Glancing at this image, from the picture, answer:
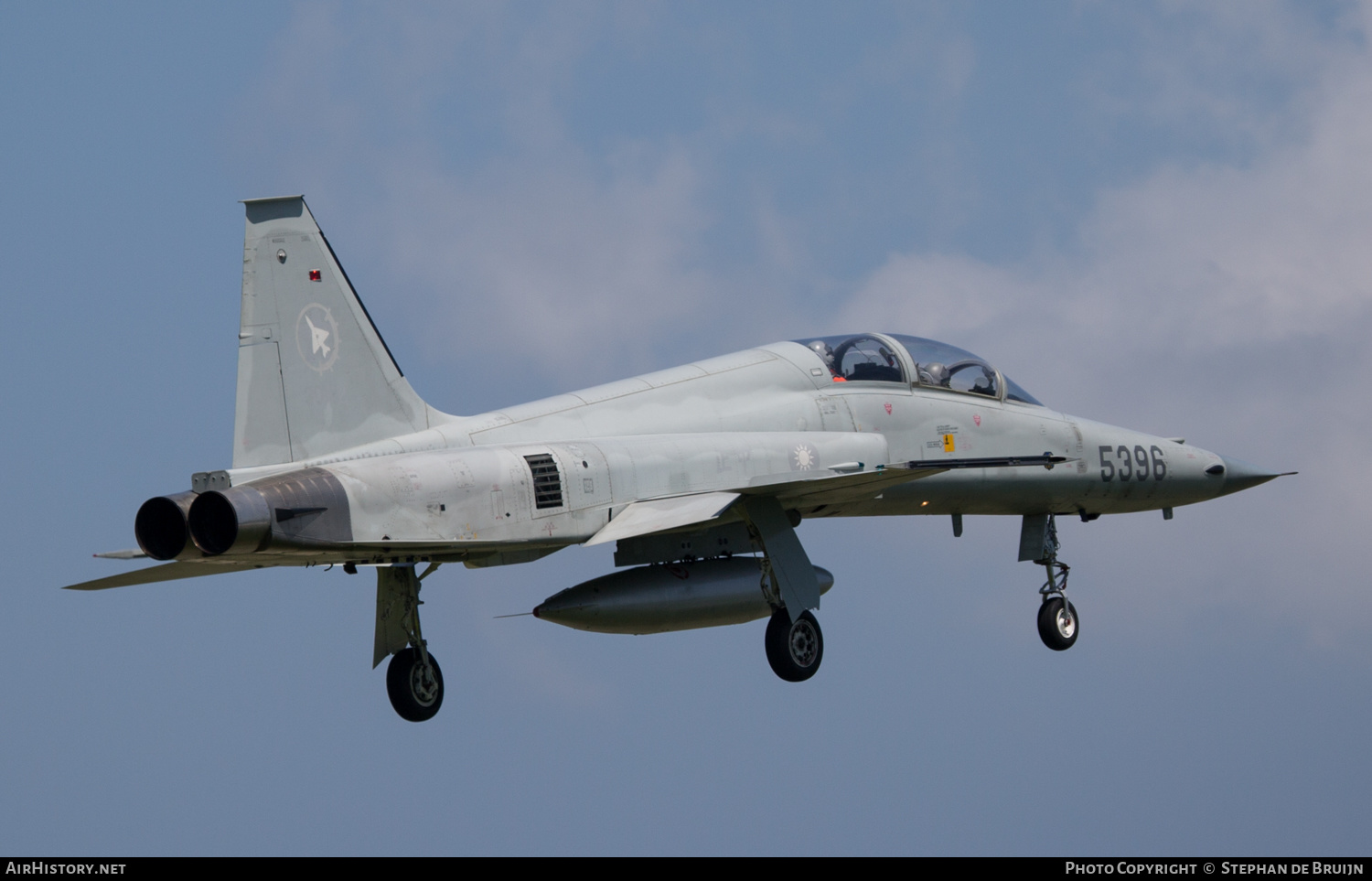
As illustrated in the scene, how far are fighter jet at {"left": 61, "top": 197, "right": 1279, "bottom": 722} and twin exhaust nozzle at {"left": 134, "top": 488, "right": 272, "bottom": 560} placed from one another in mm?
18

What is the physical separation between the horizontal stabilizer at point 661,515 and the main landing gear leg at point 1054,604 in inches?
243

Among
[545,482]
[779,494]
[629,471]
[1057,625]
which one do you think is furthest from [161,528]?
[1057,625]

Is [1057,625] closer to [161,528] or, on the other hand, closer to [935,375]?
[935,375]

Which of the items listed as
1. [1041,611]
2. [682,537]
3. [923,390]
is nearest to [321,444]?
[682,537]

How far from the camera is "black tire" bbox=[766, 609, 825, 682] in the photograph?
17516 millimetres

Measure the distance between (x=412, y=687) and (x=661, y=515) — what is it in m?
3.28

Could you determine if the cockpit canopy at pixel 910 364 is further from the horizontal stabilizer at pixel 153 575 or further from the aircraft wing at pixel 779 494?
the horizontal stabilizer at pixel 153 575

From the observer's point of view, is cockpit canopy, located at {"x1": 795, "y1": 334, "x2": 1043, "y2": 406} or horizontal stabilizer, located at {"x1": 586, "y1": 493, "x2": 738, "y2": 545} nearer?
horizontal stabilizer, located at {"x1": 586, "y1": 493, "x2": 738, "y2": 545}

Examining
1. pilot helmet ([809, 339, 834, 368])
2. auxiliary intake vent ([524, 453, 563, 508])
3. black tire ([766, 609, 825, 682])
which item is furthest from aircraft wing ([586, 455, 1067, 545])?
pilot helmet ([809, 339, 834, 368])

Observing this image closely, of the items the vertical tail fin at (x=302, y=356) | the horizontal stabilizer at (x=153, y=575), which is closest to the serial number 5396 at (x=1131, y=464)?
the vertical tail fin at (x=302, y=356)

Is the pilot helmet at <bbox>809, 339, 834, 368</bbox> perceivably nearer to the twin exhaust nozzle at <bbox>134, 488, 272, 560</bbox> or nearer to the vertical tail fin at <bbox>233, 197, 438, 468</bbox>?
the vertical tail fin at <bbox>233, 197, 438, 468</bbox>

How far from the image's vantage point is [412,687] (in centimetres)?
1725

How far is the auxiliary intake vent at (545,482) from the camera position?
51.5 ft

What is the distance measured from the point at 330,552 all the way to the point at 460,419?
7.33ft
